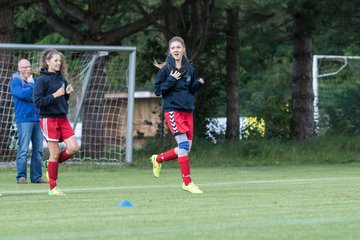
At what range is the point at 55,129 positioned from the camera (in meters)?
13.1

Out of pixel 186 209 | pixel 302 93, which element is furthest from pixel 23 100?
pixel 302 93

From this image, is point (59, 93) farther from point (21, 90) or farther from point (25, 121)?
point (25, 121)

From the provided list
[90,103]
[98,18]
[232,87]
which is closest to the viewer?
[90,103]

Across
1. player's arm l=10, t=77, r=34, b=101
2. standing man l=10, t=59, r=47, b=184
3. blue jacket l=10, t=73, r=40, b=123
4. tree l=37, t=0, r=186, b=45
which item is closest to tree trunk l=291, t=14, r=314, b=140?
tree l=37, t=0, r=186, b=45

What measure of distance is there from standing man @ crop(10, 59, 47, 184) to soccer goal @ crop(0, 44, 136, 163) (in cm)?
442

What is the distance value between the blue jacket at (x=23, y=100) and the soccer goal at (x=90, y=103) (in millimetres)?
4412

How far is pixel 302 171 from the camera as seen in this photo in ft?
63.4

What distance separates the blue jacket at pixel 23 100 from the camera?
16031 mm

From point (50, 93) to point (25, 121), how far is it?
3.28 metres

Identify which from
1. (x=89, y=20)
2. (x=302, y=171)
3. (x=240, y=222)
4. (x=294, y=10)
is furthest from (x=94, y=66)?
(x=240, y=222)

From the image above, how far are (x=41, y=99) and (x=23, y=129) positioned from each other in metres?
3.47

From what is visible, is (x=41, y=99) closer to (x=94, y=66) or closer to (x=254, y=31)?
(x=94, y=66)

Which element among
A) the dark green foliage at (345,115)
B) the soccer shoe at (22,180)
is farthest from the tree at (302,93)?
the soccer shoe at (22,180)

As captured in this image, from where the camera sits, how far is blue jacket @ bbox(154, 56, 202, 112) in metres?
13.1
